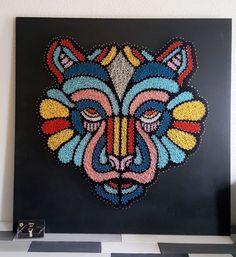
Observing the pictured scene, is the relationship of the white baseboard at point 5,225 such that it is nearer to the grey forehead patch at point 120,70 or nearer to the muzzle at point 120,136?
the muzzle at point 120,136

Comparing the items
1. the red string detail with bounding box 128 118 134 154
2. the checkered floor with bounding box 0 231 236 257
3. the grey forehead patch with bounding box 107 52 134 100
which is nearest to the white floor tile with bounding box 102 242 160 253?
the checkered floor with bounding box 0 231 236 257

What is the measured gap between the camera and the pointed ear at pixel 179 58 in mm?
1395

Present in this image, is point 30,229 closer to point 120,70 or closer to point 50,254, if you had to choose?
point 50,254

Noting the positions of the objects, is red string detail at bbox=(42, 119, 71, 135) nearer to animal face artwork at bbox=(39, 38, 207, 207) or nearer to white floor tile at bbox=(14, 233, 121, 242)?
animal face artwork at bbox=(39, 38, 207, 207)

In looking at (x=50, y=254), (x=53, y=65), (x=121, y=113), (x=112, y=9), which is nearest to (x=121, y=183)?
(x=121, y=113)

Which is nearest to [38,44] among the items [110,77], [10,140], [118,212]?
[110,77]

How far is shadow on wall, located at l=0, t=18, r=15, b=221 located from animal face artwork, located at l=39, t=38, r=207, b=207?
161mm

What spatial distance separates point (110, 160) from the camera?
1.41 metres

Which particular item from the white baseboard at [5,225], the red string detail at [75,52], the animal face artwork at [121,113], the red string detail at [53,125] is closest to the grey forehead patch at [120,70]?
the animal face artwork at [121,113]

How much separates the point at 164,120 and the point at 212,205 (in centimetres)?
47

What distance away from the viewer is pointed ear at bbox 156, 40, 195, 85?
54.9 inches

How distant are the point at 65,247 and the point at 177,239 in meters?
0.52

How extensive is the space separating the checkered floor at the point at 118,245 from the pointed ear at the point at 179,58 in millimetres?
772

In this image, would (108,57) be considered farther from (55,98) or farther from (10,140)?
(10,140)
